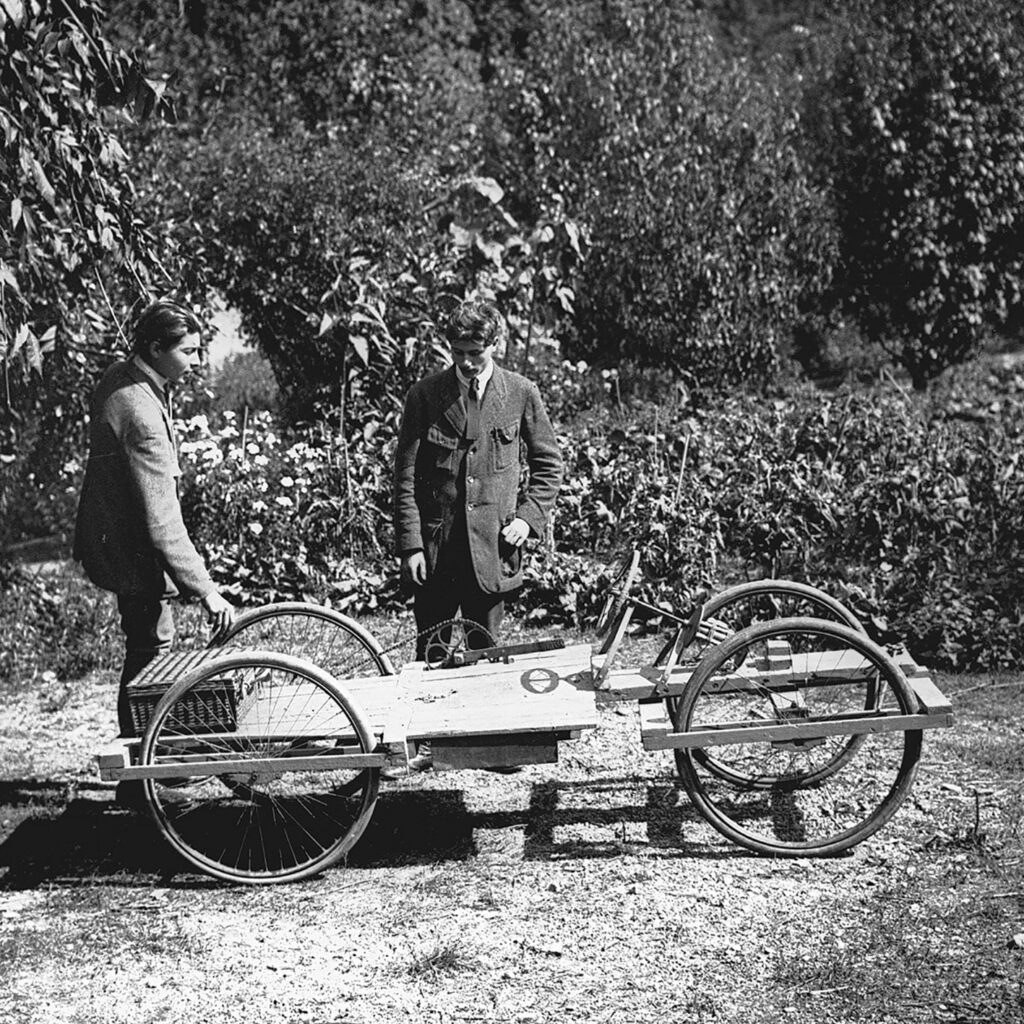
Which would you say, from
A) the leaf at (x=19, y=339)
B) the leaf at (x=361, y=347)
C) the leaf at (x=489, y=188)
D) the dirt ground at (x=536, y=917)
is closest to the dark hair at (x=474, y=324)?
the dirt ground at (x=536, y=917)

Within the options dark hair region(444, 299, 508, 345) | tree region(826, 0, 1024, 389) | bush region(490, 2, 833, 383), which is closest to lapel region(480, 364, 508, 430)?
dark hair region(444, 299, 508, 345)

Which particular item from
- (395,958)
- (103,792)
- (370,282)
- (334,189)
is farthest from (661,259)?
(395,958)

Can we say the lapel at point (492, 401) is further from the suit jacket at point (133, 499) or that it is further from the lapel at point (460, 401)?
the suit jacket at point (133, 499)

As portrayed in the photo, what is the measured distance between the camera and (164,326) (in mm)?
4500

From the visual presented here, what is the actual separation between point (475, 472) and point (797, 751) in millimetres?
1513

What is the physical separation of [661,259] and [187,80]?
21.2ft

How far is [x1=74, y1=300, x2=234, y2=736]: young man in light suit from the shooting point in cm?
449

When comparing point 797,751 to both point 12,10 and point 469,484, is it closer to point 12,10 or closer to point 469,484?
point 469,484

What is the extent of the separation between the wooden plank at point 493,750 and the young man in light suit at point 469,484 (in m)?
0.93

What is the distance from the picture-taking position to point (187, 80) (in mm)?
15180

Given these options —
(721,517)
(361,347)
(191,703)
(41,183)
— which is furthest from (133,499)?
(721,517)

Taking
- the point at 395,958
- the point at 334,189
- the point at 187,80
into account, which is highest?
the point at 187,80

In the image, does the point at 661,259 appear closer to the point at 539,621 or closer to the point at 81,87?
the point at 539,621

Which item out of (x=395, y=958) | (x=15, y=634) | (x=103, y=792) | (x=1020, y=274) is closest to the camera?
(x=395, y=958)
